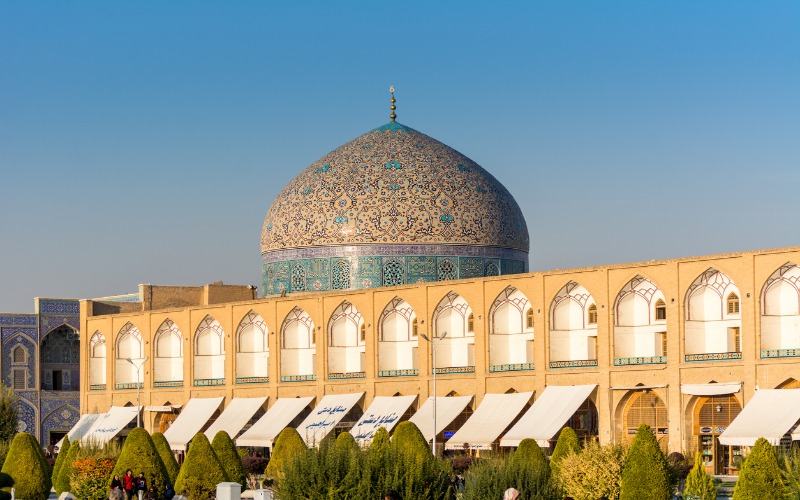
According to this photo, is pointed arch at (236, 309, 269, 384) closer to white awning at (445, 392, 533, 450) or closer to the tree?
the tree

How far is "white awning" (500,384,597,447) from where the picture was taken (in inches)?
1436

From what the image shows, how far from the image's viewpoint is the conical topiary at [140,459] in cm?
3048

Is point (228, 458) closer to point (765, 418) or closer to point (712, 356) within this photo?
point (712, 356)

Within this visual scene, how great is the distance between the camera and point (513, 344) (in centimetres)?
4019

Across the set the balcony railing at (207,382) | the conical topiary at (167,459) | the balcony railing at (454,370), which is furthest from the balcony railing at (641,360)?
the balcony railing at (207,382)

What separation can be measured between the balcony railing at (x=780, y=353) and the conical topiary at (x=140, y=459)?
42.0ft

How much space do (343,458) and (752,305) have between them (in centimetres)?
1452

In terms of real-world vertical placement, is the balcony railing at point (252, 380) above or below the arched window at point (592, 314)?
below

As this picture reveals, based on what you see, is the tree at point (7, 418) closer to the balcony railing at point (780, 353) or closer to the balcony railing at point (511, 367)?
the balcony railing at point (511, 367)

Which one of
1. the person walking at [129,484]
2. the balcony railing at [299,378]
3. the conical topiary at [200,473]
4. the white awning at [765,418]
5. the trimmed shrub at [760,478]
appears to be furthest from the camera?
the balcony railing at [299,378]

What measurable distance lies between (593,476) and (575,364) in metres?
13.3

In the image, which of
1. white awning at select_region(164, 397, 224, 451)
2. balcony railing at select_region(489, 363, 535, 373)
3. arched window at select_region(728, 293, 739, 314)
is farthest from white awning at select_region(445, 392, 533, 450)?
white awning at select_region(164, 397, 224, 451)

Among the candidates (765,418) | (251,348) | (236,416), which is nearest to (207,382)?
(251,348)

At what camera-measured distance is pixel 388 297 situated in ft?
141
